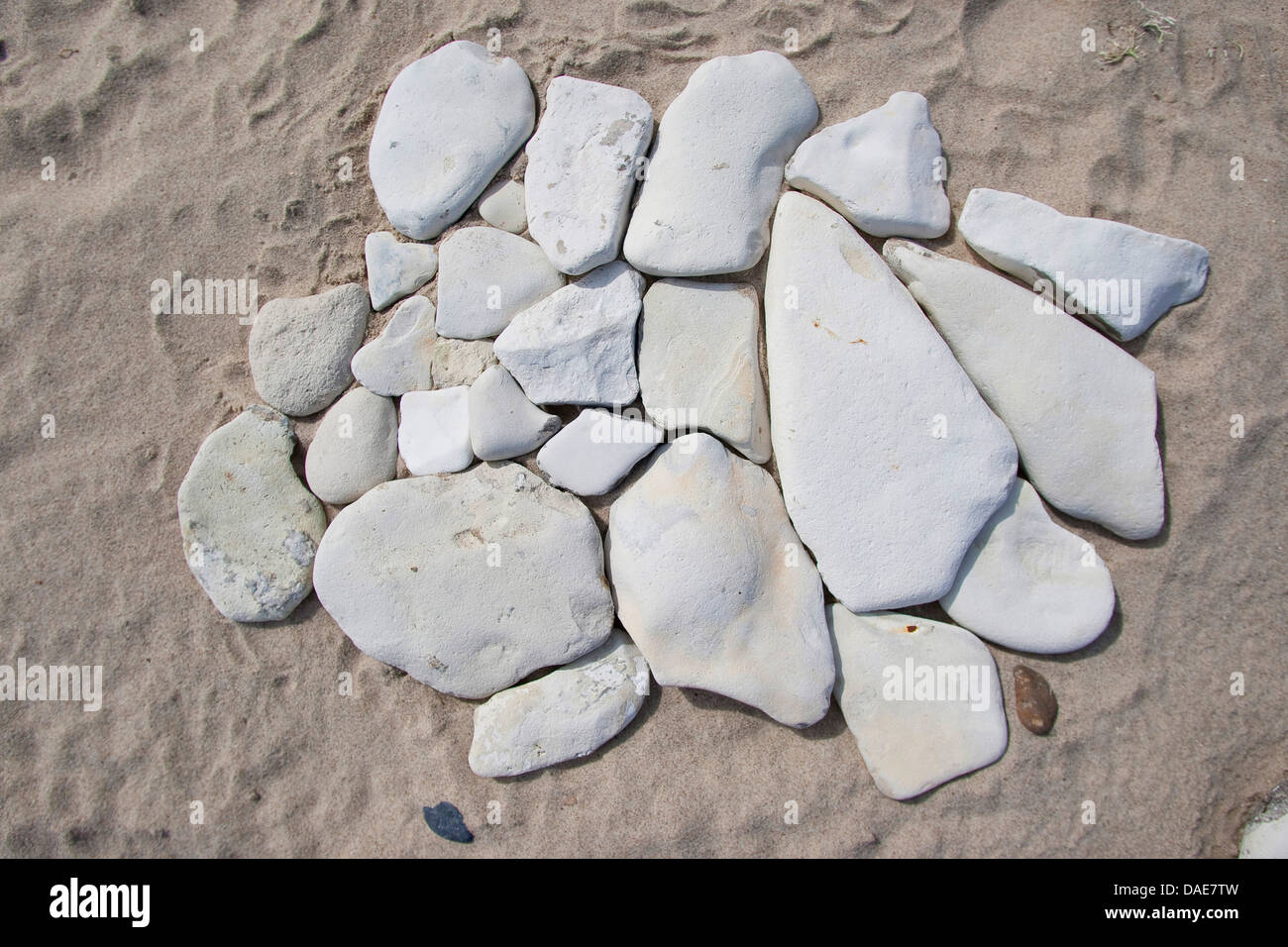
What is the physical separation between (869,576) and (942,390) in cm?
59

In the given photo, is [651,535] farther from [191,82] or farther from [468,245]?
[191,82]

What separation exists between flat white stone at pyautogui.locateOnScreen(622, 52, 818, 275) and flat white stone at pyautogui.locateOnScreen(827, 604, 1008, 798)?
1.25m

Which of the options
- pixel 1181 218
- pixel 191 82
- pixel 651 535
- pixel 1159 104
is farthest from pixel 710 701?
pixel 191 82

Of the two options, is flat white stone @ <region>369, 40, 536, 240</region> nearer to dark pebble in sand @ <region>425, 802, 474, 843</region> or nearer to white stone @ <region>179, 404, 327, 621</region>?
white stone @ <region>179, 404, 327, 621</region>

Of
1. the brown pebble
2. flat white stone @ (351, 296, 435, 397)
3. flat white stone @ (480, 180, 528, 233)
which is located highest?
flat white stone @ (480, 180, 528, 233)

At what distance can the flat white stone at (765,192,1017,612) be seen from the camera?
230 centimetres

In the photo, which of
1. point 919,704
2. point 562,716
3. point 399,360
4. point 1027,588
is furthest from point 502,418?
point 1027,588

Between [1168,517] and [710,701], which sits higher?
[1168,517]

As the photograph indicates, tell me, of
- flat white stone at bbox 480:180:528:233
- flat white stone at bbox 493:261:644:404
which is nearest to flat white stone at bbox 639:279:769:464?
flat white stone at bbox 493:261:644:404

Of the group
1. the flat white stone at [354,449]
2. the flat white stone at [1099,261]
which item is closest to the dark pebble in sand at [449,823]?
the flat white stone at [354,449]

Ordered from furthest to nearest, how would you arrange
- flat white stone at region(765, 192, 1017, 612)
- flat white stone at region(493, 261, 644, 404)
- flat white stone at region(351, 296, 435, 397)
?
flat white stone at region(351, 296, 435, 397) → flat white stone at region(493, 261, 644, 404) → flat white stone at region(765, 192, 1017, 612)

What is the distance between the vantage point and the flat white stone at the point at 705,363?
93.7 inches

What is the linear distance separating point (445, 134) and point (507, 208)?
32cm
